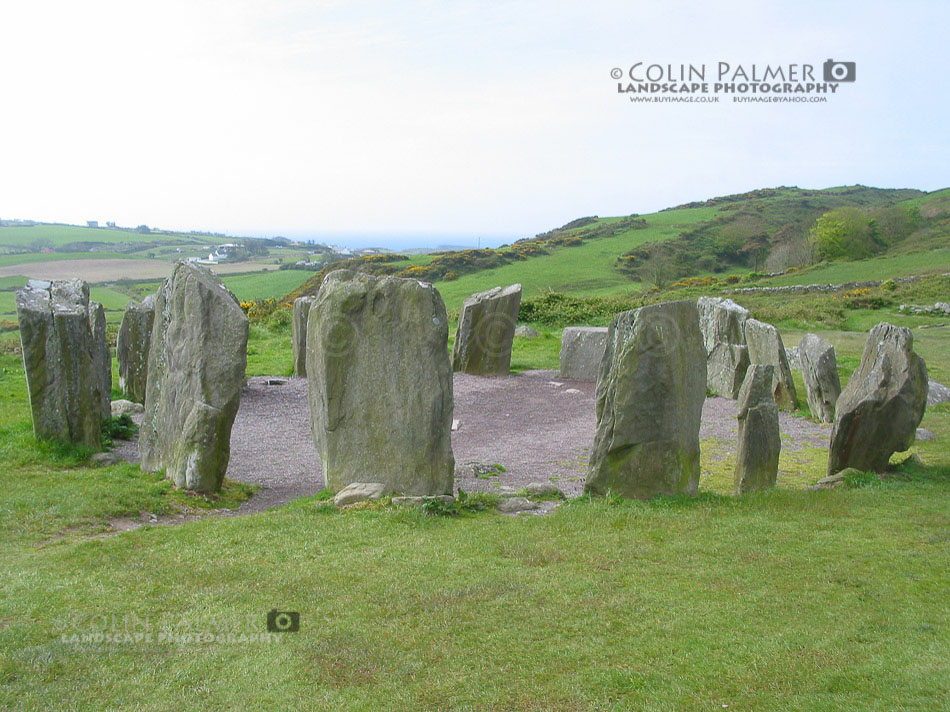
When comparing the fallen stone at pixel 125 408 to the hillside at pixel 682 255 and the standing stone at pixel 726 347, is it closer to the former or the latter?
the standing stone at pixel 726 347

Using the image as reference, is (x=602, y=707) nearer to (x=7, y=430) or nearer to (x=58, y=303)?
(x=58, y=303)

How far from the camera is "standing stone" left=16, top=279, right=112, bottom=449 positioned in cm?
1228

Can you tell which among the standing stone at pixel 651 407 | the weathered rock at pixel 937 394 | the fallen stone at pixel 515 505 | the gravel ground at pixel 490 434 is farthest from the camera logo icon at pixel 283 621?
the weathered rock at pixel 937 394

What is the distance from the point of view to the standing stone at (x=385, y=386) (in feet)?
35.3

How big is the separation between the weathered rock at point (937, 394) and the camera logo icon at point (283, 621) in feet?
53.2

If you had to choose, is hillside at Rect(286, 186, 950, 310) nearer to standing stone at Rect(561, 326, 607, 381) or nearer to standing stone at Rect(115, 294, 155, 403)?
standing stone at Rect(561, 326, 607, 381)

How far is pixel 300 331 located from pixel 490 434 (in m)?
7.80

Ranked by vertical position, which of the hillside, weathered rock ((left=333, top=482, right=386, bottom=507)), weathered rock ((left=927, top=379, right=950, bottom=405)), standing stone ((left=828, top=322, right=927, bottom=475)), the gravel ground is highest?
the hillside

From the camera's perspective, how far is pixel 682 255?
68875 mm

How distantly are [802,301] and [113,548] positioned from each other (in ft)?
119

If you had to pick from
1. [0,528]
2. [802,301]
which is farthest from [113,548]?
[802,301]

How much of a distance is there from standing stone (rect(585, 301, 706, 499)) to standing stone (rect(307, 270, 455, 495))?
2.30 metres

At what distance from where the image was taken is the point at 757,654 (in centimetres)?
576

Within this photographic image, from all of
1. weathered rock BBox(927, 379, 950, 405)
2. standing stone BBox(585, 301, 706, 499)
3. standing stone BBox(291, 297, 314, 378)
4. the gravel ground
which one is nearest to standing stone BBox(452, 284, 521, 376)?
the gravel ground
